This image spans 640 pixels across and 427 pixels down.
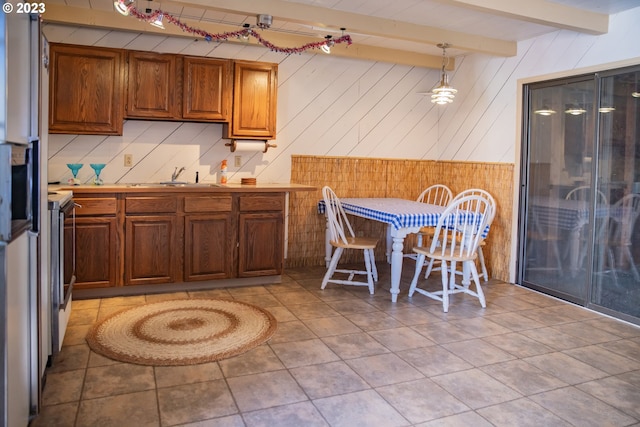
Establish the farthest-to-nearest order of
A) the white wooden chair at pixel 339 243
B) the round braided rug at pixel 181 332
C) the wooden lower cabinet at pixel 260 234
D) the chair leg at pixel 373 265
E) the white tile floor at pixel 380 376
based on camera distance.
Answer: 1. the chair leg at pixel 373 265
2. the wooden lower cabinet at pixel 260 234
3. the white wooden chair at pixel 339 243
4. the round braided rug at pixel 181 332
5. the white tile floor at pixel 380 376

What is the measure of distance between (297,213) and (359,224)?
743mm

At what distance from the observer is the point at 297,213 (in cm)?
515

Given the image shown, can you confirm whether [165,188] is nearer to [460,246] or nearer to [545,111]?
[460,246]

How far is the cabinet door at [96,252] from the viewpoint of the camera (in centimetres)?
374

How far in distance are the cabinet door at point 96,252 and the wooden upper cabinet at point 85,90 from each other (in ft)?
2.62

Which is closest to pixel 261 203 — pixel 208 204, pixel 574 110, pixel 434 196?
pixel 208 204

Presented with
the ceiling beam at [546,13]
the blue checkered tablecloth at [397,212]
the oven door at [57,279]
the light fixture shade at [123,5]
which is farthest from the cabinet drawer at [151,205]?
the ceiling beam at [546,13]

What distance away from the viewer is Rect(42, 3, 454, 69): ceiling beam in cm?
388

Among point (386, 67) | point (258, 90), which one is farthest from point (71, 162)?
point (386, 67)

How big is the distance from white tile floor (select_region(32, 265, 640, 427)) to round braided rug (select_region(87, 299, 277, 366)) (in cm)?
8

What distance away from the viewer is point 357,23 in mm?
3916

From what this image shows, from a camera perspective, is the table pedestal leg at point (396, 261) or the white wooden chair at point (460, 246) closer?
the white wooden chair at point (460, 246)

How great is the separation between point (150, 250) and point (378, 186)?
8.47 feet

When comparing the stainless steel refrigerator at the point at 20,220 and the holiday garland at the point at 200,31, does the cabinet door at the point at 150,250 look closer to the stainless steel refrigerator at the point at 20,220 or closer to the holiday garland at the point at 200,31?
the holiday garland at the point at 200,31
